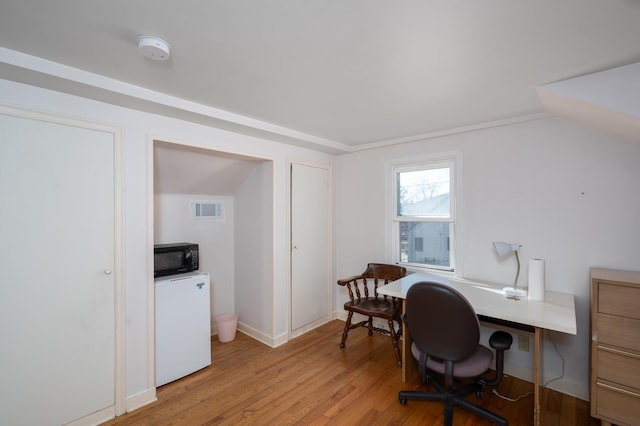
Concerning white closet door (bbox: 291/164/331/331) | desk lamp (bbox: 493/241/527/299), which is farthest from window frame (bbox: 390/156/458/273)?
white closet door (bbox: 291/164/331/331)

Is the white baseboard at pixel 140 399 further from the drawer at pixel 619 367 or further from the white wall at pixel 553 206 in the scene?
the drawer at pixel 619 367

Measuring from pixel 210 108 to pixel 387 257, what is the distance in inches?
97.0

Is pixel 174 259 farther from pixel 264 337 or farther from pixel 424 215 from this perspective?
pixel 424 215

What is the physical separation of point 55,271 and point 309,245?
7.50 ft

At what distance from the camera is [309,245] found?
3.43m

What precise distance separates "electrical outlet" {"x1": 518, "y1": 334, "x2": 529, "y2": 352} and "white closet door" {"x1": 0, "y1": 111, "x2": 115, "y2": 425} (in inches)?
129

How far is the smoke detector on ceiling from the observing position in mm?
1325

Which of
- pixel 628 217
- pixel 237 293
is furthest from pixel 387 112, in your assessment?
pixel 237 293

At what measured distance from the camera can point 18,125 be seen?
5.36ft

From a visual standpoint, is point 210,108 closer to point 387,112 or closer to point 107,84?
point 107,84

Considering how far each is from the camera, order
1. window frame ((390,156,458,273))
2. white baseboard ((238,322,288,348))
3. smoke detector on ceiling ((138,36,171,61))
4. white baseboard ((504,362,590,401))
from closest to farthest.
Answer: smoke detector on ceiling ((138,36,171,61)) → white baseboard ((504,362,590,401)) → window frame ((390,156,458,273)) → white baseboard ((238,322,288,348))

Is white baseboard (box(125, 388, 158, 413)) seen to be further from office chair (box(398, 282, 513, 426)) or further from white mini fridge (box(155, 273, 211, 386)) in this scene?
office chair (box(398, 282, 513, 426))

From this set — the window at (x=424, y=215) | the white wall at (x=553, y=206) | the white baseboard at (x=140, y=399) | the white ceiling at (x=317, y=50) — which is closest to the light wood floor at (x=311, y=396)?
Answer: the white baseboard at (x=140, y=399)

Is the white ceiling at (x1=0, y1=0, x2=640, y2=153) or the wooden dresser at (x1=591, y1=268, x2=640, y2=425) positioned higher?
the white ceiling at (x1=0, y1=0, x2=640, y2=153)
